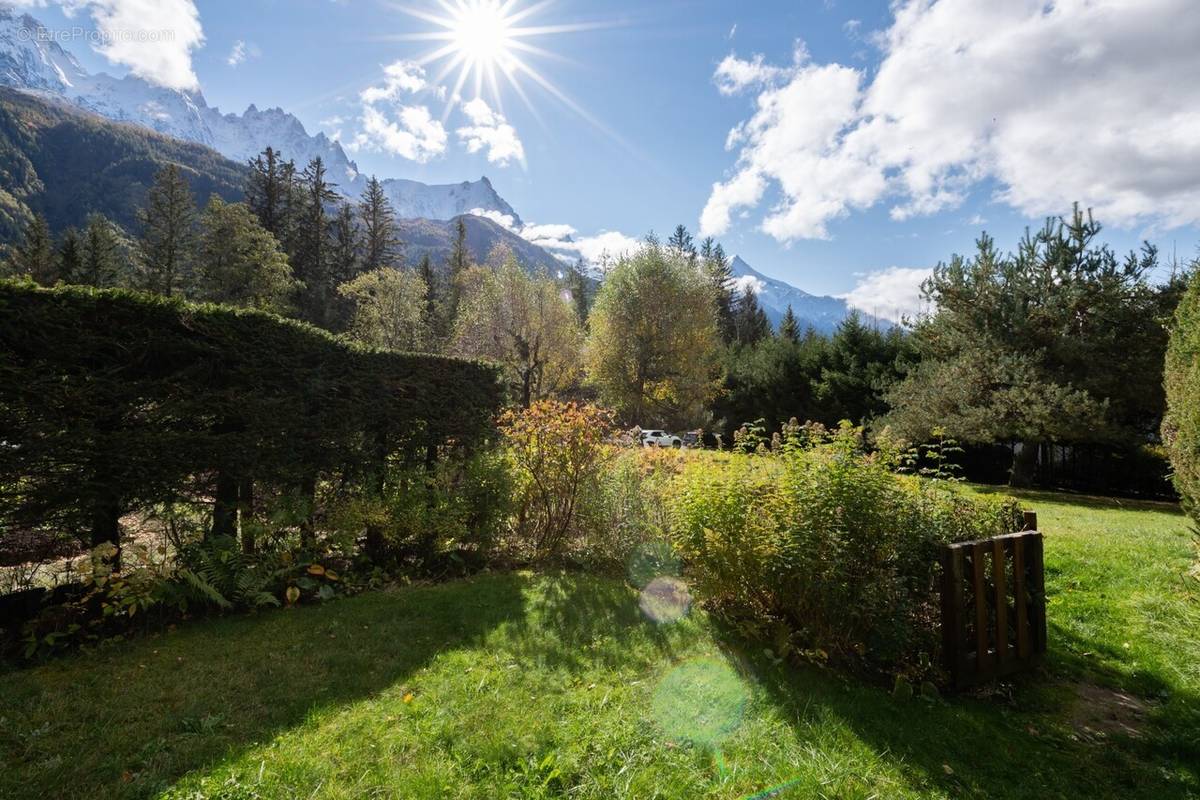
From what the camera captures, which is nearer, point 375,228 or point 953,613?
point 953,613

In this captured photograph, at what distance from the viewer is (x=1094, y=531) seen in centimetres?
736

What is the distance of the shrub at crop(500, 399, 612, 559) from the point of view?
20.5ft

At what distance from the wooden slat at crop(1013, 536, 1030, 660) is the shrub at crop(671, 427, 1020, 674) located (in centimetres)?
20

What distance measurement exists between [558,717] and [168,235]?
30511 mm

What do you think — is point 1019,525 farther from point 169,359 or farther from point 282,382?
point 169,359

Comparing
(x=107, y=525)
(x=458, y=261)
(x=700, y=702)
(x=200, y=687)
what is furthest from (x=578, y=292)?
(x=700, y=702)

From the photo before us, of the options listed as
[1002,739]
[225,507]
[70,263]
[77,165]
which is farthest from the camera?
[77,165]

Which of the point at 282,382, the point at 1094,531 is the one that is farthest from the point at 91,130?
the point at 1094,531

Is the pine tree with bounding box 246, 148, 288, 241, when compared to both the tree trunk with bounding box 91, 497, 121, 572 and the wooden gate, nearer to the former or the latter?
the tree trunk with bounding box 91, 497, 121, 572

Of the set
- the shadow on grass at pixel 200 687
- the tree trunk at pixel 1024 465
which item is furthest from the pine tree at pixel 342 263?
the tree trunk at pixel 1024 465

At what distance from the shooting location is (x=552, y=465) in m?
6.36

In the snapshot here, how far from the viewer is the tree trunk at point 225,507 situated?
4.78 m

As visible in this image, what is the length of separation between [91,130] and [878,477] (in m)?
149

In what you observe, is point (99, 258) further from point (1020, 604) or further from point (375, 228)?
point (1020, 604)
